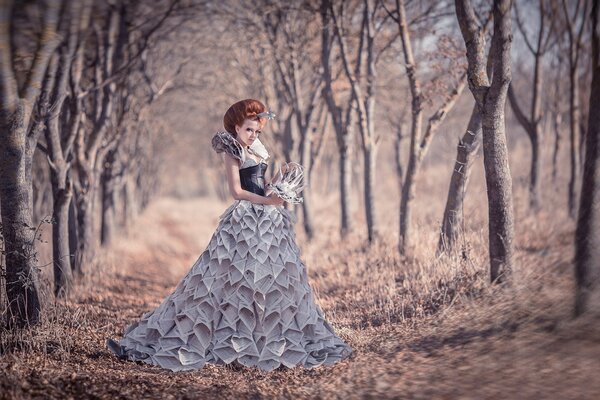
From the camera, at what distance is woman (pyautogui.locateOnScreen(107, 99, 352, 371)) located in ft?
14.0

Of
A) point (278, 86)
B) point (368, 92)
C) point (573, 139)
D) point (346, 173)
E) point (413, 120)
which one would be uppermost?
point (278, 86)

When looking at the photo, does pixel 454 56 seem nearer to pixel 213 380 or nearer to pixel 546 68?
pixel 213 380

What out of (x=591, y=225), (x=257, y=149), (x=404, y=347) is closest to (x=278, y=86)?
(x=257, y=149)

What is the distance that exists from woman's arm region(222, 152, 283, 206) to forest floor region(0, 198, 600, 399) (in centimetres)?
140

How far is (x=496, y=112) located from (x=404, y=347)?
237 cm

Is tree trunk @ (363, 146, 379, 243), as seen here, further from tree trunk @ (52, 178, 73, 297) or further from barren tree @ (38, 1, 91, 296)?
tree trunk @ (52, 178, 73, 297)

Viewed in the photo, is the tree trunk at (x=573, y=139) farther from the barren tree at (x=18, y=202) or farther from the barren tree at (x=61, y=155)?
the barren tree at (x=18, y=202)

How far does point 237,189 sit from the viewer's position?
14.5ft

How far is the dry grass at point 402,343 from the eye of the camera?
11.7ft

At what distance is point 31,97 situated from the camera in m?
4.56

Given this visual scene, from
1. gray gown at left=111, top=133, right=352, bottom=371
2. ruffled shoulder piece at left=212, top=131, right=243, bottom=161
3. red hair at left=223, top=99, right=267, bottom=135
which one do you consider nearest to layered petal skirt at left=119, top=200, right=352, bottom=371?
gray gown at left=111, top=133, right=352, bottom=371

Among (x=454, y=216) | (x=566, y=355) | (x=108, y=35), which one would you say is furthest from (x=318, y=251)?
(x=566, y=355)

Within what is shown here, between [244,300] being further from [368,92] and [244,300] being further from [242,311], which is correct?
[368,92]

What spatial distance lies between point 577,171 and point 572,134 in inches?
31.5
